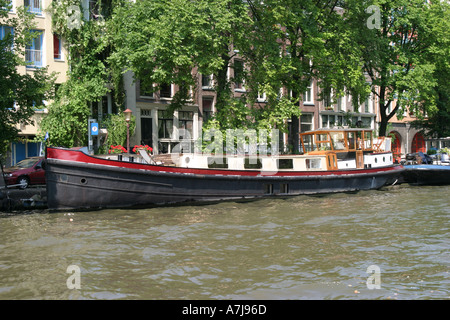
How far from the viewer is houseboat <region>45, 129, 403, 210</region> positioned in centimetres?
1645

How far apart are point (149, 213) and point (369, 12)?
66.6 feet

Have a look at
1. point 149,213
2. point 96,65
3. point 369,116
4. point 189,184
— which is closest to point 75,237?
point 149,213

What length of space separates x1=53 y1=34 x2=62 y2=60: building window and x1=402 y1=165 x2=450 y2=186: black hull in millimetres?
20875

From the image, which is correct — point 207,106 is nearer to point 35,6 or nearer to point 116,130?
point 116,130

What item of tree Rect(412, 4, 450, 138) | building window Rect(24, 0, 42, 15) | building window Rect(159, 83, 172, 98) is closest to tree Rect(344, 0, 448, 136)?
tree Rect(412, 4, 450, 138)

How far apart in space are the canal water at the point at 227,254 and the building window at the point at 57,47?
16.3 metres

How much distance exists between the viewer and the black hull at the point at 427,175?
27.2 meters

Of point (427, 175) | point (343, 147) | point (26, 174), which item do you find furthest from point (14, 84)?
point (427, 175)

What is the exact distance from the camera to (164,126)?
3406 centimetres

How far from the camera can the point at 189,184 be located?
18344mm

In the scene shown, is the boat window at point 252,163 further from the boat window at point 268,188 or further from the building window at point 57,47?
the building window at point 57,47

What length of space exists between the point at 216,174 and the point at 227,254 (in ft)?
27.7

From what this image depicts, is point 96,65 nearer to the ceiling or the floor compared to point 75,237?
nearer to the ceiling
